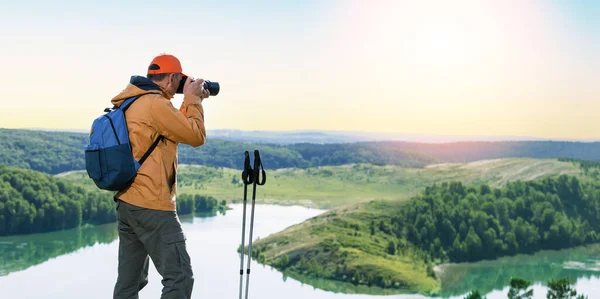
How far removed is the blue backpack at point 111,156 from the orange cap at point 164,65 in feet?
0.77

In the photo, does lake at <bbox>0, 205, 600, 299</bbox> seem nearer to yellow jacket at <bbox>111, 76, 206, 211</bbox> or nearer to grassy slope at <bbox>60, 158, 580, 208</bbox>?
grassy slope at <bbox>60, 158, 580, 208</bbox>

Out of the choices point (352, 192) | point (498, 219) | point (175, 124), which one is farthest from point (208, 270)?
point (175, 124)

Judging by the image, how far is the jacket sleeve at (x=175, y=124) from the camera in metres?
2.69

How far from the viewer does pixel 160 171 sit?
272 cm

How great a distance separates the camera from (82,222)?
50.7m

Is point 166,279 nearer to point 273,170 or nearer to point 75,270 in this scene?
point 75,270

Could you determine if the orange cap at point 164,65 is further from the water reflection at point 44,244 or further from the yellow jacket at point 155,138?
the water reflection at point 44,244

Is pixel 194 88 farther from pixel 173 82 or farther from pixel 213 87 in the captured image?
pixel 213 87

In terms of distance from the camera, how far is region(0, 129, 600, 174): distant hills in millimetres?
65250

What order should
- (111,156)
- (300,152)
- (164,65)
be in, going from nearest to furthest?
(111,156)
(164,65)
(300,152)

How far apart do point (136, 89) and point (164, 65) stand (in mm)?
139

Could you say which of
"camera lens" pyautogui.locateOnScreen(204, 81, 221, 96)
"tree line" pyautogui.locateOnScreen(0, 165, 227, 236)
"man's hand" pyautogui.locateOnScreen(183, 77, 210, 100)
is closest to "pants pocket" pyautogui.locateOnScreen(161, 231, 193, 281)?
"man's hand" pyautogui.locateOnScreen(183, 77, 210, 100)

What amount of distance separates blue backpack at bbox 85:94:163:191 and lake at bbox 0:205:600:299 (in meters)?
33.6

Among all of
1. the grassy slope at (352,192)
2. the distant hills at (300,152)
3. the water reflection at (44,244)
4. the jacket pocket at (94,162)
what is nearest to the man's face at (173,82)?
the jacket pocket at (94,162)
